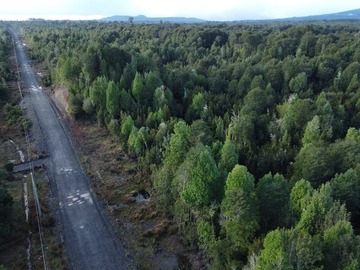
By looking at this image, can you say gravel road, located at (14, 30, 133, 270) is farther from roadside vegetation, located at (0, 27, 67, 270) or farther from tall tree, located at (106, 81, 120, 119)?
tall tree, located at (106, 81, 120, 119)

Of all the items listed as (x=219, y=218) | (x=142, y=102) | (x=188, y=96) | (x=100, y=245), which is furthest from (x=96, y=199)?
(x=188, y=96)

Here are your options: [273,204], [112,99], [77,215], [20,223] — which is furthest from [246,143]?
[20,223]

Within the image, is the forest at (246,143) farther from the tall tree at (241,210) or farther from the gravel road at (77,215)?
the gravel road at (77,215)

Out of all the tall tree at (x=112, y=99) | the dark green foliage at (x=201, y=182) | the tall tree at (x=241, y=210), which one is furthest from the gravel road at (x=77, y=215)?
the tall tree at (x=241, y=210)

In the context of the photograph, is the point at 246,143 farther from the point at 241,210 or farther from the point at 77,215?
the point at 77,215

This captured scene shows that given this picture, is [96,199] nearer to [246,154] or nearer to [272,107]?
[246,154]
